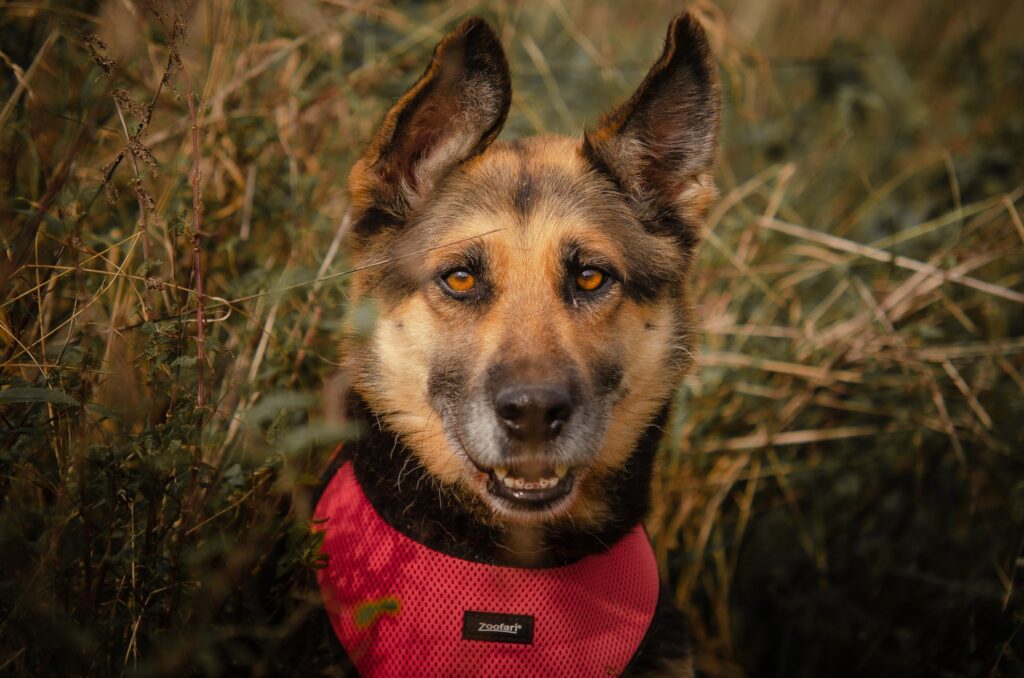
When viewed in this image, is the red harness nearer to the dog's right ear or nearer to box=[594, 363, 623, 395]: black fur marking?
box=[594, 363, 623, 395]: black fur marking

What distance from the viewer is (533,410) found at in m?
2.31

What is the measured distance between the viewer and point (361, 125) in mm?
4145

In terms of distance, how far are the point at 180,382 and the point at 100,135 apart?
1.49m

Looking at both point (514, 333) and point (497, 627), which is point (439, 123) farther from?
point (497, 627)

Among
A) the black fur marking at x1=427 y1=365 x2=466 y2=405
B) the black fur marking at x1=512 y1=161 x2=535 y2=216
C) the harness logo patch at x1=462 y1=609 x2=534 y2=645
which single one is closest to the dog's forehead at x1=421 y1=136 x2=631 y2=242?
the black fur marking at x1=512 y1=161 x2=535 y2=216

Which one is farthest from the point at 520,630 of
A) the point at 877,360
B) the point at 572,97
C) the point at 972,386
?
the point at 572,97

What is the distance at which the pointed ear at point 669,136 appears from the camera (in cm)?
273

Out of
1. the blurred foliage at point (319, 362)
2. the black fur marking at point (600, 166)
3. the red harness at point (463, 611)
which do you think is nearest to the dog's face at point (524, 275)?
the black fur marking at point (600, 166)

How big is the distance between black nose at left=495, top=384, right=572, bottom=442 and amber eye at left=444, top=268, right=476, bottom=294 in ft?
1.61

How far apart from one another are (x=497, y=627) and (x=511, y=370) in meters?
0.81

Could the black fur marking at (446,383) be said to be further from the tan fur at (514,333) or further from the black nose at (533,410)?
the black nose at (533,410)

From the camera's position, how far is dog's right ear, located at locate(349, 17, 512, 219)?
8.41 feet

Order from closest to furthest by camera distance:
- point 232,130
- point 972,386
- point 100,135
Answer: point 100,135 < point 232,130 < point 972,386

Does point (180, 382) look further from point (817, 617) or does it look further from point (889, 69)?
point (889, 69)
